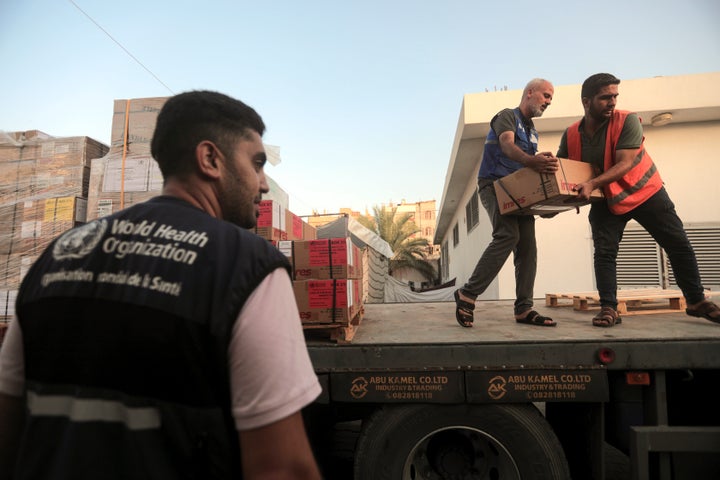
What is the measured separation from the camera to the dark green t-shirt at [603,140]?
318 cm

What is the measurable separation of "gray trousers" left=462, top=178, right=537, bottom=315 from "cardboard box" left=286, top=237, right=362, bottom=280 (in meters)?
1.00

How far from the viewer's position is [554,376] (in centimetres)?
237

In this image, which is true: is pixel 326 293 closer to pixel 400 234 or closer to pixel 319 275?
pixel 319 275

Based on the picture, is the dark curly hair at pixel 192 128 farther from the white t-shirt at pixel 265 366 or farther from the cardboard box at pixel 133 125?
the cardboard box at pixel 133 125

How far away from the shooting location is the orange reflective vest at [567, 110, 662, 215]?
3.20 meters

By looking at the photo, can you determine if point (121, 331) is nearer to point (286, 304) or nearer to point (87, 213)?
point (286, 304)

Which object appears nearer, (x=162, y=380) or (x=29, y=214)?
(x=162, y=380)

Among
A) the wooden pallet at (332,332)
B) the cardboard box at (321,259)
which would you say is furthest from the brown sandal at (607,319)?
the cardboard box at (321,259)

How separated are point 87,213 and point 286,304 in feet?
13.1

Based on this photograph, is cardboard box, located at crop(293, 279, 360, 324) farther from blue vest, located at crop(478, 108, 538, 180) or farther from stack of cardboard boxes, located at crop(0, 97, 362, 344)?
blue vest, located at crop(478, 108, 538, 180)

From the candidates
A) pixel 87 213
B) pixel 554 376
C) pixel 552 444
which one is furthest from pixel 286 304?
pixel 87 213

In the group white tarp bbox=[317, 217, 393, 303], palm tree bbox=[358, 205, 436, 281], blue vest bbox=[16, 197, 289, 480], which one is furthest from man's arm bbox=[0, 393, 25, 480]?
palm tree bbox=[358, 205, 436, 281]

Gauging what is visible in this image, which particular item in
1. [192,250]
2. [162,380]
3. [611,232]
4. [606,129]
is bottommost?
[162,380]

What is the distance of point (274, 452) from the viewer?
0.77 meters
